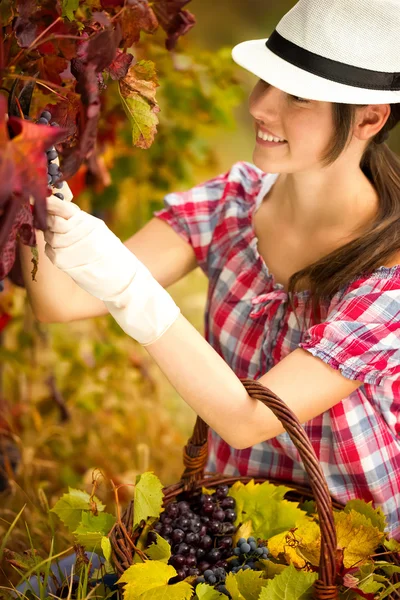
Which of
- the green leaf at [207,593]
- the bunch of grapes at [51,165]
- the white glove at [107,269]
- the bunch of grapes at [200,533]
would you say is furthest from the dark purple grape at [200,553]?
the bunch of grapes at [51,165]

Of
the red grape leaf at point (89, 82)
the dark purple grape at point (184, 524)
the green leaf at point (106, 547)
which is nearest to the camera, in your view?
the red grape leaf at point (89, 82)

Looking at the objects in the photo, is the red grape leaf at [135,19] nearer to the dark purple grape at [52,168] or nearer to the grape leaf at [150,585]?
the dark purple grape at [52,168]

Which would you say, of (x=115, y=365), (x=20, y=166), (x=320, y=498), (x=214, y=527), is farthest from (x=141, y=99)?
(x=115, y=365)

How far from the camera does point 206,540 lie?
1098mm

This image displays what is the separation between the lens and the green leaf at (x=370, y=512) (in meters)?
1.09

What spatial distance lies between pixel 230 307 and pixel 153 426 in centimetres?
102

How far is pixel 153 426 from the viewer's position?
2.31 meters

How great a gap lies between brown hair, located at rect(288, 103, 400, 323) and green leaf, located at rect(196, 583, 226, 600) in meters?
0.50

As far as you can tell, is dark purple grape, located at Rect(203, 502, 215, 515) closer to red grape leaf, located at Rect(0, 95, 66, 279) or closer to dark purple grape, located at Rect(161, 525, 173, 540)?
dark purple grape, located at Rect(161, 525, 173, 540)

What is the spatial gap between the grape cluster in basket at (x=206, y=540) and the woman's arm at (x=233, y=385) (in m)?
0.12

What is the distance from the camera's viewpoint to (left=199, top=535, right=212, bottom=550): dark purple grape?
43.2 inches

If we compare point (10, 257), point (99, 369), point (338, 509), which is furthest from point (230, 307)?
point (99, 369)

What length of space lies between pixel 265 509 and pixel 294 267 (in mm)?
454

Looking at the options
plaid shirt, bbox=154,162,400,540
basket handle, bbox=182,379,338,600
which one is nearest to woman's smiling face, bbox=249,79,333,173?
plaid shirt, bbox=154,162,400,540
